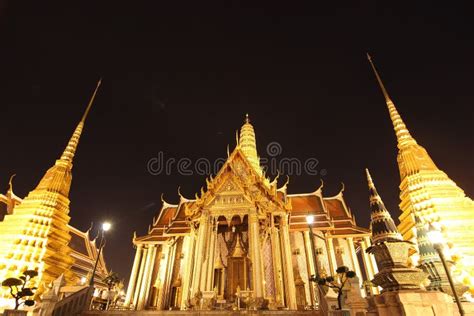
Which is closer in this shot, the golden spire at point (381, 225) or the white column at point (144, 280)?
the golden spire at point (381, 225)

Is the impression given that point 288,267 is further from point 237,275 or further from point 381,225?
point 381,225

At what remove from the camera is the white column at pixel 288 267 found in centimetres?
1345

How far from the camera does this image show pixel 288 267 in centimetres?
1458

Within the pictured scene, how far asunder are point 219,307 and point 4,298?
14.8 metres

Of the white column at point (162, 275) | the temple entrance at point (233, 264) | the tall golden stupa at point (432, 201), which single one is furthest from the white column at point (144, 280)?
the tall golden stupa at point (432, 201)

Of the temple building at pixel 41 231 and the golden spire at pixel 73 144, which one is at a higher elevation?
the golden spire at pixel 73 144

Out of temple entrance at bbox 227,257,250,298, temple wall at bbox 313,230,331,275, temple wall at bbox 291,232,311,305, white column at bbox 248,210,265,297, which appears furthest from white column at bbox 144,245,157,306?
temple wall at bbox 313,230,331,275

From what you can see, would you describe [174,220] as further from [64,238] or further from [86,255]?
[86,255]

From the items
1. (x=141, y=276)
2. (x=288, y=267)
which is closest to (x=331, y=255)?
(x=288, y=267)

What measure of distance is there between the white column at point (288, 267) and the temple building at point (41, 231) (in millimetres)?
13625

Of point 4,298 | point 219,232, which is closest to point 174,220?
point 219,232

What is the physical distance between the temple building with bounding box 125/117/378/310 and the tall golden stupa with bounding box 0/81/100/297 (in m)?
5.89

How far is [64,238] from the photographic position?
888 inches

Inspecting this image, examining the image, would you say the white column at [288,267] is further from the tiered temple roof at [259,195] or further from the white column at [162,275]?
the white column at [162,275]
